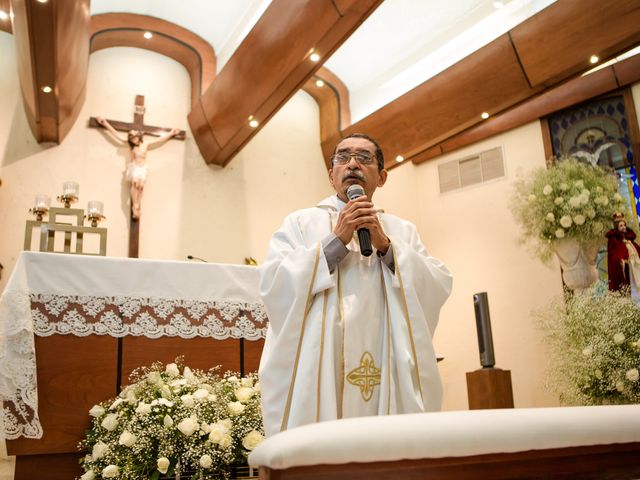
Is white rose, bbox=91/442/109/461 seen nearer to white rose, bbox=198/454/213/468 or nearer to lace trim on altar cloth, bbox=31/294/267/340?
white rose, bbox=198/454/213/468

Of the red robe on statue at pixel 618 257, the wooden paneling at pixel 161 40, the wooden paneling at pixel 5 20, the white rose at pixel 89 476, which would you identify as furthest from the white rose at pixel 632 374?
the wooden paneling at pixel 5 20

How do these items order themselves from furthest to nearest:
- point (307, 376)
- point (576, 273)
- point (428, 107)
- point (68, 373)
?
point (428, 107) < point (576, 273) < point (68, 373) < point (307, 376)

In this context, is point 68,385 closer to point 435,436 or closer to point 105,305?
point 105,305

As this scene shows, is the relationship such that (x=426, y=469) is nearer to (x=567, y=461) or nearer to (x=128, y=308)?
(x=567, y=461)

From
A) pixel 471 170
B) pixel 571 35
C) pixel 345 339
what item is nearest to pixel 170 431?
pixel 345 339

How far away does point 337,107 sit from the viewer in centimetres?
777

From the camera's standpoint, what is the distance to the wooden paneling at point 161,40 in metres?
6.98

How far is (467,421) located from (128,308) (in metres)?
2.38

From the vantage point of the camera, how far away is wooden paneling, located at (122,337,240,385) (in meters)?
2.90

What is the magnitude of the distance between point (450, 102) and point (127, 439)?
4834 millimetres

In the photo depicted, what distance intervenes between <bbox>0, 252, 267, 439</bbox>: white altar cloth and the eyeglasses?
1.07 m

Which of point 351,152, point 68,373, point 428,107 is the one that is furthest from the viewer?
point 428,107

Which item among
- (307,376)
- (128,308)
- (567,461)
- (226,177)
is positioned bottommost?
(567,461)

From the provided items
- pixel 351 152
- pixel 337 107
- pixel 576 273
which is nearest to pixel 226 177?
pixel 337 107
